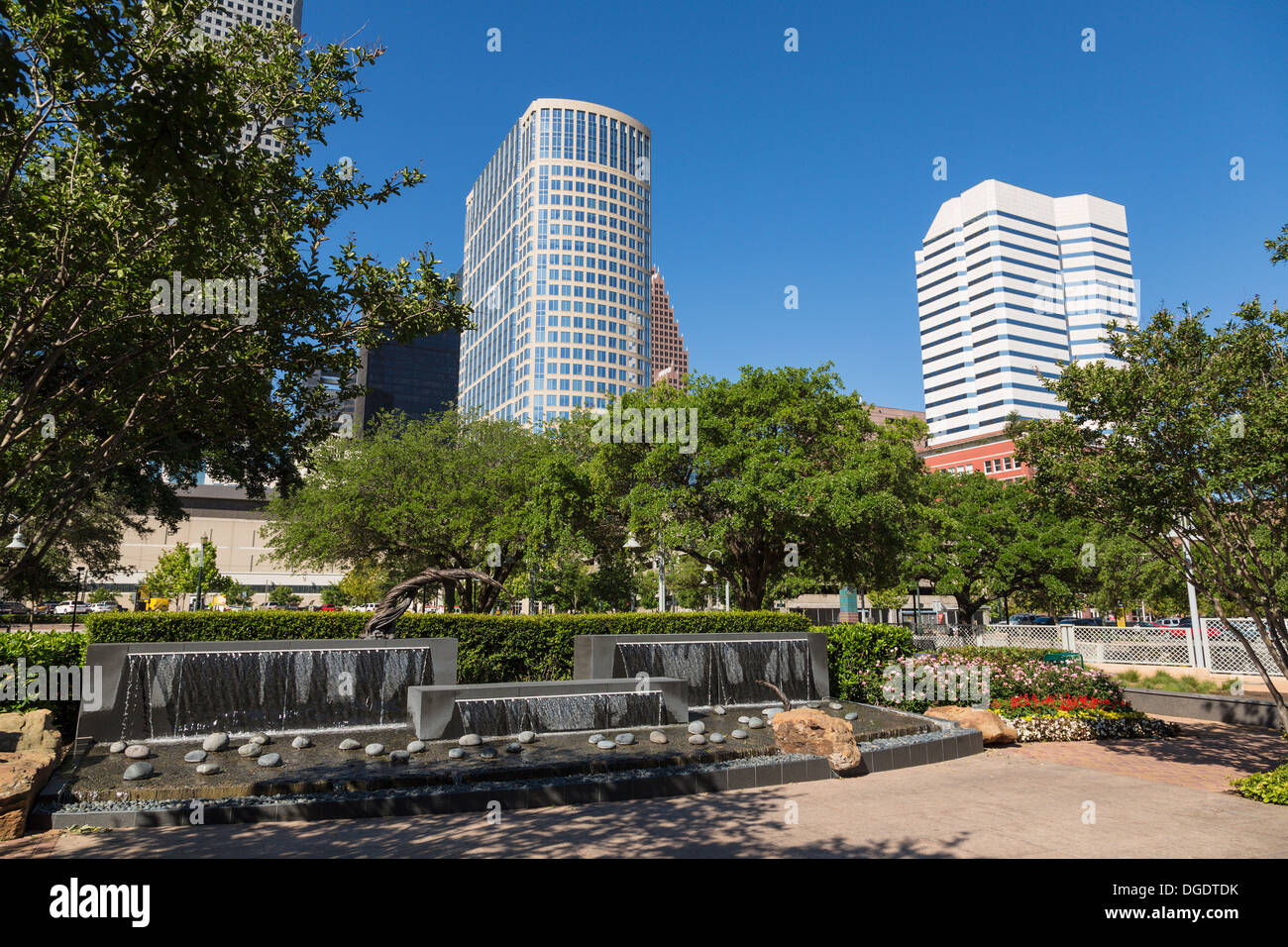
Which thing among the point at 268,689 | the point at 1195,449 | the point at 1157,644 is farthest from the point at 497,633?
the point at 1157,644

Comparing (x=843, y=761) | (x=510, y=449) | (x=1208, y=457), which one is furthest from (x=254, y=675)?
(x=510, y=449)

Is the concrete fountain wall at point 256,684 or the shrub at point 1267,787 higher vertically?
the concrete fountain wall at point 256,684

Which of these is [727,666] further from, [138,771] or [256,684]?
[138,771]

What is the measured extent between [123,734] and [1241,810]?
16335 millimetres

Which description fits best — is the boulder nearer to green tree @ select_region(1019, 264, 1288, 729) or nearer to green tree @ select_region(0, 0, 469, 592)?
green tree @ select_region(0, 0, 469, 592)

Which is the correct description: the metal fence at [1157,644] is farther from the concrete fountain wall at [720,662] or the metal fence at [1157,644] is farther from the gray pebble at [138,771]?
the gray pebble at [138,771]

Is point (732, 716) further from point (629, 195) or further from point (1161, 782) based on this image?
point (629, 195)

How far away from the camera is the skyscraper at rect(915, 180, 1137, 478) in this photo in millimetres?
126312

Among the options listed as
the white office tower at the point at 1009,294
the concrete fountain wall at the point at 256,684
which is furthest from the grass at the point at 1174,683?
the white office tower at the point at 1009,294

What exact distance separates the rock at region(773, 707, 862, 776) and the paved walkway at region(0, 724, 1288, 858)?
33 centimetres

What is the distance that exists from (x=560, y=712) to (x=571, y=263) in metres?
116

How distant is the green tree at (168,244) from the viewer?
5.60 m

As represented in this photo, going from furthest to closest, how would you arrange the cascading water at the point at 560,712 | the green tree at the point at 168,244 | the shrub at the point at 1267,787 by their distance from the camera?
the cascading water at the point at 560,712
the shrub at the point at 1267,787
the green tree at the point at 168,244

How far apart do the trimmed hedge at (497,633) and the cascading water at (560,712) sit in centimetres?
388
